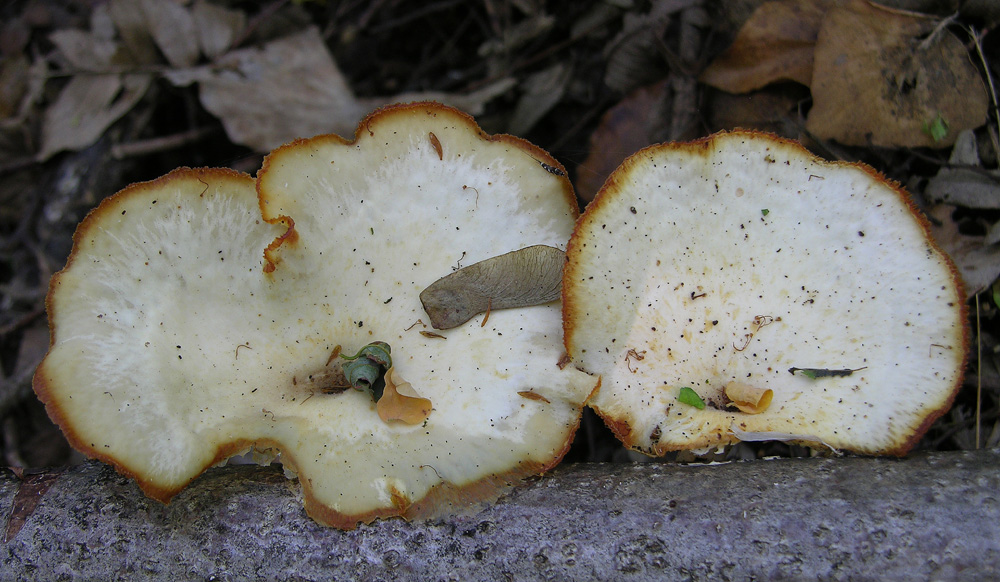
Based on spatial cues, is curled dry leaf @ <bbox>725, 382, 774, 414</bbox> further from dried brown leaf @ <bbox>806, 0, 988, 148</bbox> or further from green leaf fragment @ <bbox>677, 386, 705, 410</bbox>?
dried brown leaf @ <bbox>806, 0, 988, 148</bbox>

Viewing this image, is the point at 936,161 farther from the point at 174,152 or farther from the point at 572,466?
the point at 174,152

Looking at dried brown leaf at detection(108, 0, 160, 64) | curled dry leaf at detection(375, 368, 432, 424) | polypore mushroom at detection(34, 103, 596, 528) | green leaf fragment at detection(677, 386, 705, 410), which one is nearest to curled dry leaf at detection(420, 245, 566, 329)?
polypore mushroom at detection(34, 103, 596, 528)

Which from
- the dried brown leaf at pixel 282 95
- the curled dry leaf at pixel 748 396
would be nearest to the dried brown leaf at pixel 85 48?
the dried brown leaf at pixel 282 95

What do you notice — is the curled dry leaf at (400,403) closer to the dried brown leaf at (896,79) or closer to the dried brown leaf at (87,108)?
the dried brown leaf at (896,79)

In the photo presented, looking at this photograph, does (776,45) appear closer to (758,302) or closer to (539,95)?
(539,95)

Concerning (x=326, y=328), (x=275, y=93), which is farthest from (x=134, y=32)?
(x=326, y=328)
